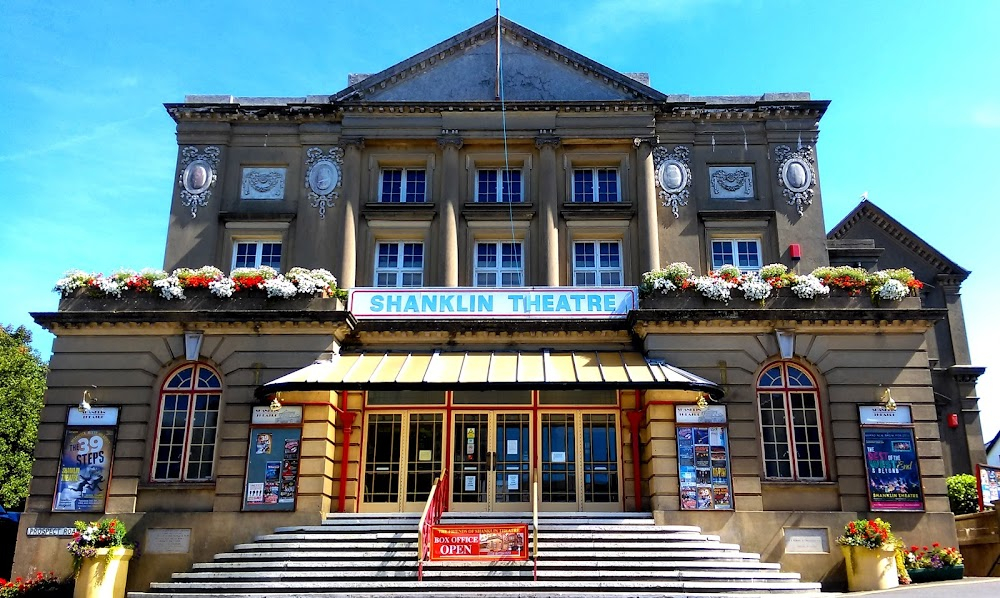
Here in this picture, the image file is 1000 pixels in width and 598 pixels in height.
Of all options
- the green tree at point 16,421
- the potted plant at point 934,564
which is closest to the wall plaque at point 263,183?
the green tree at point 16,421

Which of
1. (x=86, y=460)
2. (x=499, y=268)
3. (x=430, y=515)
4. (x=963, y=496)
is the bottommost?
(x=430, y=515)

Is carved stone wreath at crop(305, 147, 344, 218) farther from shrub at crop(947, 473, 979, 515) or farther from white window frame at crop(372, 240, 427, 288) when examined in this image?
shrub at crop(947, 473, 979, 515)

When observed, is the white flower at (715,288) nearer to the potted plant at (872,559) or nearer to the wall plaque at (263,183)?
the potted plant at (872,559)

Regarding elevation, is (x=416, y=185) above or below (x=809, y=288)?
above

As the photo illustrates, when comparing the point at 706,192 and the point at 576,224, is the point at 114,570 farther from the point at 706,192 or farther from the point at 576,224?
the point at 706,192

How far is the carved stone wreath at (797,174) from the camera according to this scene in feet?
78.7

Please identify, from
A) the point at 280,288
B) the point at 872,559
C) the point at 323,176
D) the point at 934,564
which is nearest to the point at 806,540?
the point at 872,559

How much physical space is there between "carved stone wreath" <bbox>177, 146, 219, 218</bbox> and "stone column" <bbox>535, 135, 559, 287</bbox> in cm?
1020

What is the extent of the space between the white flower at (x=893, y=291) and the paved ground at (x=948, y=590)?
6.62m

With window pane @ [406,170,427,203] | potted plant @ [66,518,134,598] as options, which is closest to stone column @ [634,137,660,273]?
window pane @ [406,170,427,203]

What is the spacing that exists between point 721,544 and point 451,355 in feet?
25.8

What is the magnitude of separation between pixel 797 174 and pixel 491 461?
13004 mm

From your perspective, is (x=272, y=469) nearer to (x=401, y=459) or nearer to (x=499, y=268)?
(x=401, y=459)

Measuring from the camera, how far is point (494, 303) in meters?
21.0
